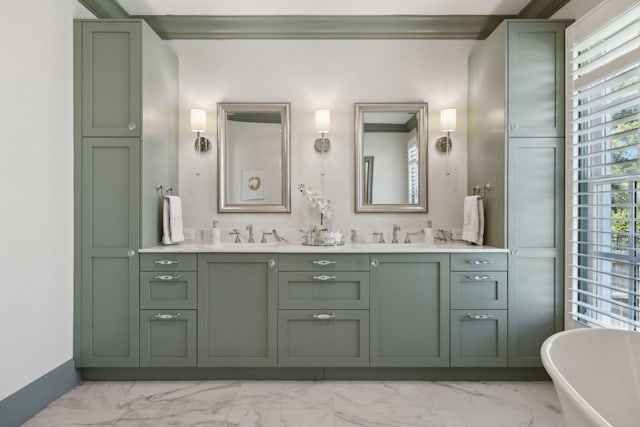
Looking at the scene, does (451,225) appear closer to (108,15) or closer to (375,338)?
(375,338)

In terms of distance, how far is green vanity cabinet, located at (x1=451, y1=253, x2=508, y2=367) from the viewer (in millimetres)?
2682

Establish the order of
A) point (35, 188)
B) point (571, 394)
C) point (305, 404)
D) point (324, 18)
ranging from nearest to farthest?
point (571, 394) < point (35, 188) < point (305, 404) < point (324, 18)

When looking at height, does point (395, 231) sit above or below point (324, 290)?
above

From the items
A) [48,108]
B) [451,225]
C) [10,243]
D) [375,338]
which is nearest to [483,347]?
[375,338]

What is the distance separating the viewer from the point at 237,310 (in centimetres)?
268

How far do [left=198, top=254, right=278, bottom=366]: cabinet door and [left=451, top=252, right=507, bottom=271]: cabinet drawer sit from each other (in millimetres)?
1265

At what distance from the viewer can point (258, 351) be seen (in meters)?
2.67

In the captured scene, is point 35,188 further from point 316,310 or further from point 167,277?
point 316,310

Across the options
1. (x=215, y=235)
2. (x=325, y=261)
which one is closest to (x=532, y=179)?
(x=325, y=261)

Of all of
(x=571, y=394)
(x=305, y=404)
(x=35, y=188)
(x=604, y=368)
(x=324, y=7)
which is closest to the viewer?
(x=571, y=394)

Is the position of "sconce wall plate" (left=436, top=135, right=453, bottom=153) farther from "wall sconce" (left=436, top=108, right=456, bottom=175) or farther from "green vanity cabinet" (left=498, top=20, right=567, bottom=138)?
"green vanity cabinet" (left=498, top=20, right=567, bottom=138)

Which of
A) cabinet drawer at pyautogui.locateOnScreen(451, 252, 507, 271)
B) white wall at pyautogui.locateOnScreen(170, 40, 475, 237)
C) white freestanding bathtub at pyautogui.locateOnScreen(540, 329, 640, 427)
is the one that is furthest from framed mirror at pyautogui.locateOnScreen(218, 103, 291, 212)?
white freestanding bathtub at pyautogui.locateOnScreen(540, 329, 640, 427)

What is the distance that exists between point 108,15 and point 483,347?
3.67 meters

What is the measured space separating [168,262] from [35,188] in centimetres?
89
